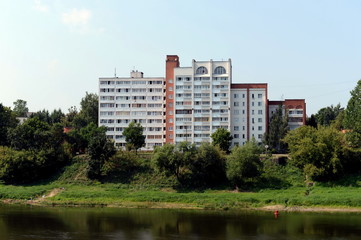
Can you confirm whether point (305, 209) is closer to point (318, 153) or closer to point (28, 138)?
point (318, 153)

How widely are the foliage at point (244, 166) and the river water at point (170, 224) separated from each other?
14.2 meters

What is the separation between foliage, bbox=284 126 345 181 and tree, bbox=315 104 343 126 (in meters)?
58.1

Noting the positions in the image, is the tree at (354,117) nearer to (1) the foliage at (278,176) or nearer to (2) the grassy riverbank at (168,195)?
(2) the grassy riverbank at (168,195)

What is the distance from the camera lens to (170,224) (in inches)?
2131

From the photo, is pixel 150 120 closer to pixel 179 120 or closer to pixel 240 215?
pixel 179 120

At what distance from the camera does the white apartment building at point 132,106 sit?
117 metres

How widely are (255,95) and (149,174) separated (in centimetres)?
3667

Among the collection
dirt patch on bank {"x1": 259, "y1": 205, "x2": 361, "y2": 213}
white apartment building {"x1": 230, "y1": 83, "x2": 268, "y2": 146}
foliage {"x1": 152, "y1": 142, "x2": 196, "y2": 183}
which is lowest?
dirt patch on bank {"x1": 259, "y1": 205, "x2": 361, "y2": 213}

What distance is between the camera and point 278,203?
67.7 metres

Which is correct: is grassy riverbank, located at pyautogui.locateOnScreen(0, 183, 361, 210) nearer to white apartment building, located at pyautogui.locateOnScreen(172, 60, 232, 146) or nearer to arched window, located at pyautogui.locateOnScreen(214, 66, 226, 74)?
white apartment building, located at pyautogui.locateOnScreen(172, 60, 232, 146)

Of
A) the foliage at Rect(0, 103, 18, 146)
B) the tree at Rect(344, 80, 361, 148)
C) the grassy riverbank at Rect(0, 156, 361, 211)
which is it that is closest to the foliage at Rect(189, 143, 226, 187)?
the grassy riverbank at Rect(0, 156, 361, 211)

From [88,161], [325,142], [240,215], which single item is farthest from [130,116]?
[240,215]

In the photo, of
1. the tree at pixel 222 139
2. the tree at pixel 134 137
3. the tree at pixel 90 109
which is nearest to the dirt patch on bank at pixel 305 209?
the tree at pixel 222 139

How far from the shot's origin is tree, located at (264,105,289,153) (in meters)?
104
